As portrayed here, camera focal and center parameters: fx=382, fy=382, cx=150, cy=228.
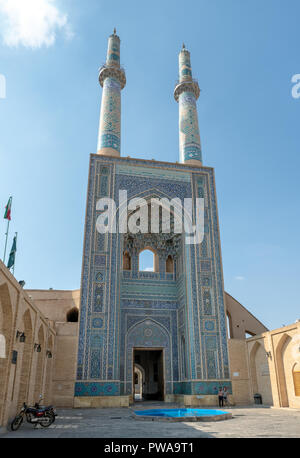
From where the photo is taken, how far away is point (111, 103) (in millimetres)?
15375

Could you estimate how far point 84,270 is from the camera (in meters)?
12.1

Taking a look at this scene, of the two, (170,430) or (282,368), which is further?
(282,368)

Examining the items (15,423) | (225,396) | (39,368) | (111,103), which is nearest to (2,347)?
(15,423)

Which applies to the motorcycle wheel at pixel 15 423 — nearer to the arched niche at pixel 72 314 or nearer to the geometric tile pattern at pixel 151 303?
the geometric tile pattern at pixel 151 303

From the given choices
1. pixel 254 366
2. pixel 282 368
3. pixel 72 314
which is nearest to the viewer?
pixel 282 368

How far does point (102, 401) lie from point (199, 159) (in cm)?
947

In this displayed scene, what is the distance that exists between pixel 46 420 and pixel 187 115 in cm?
1285

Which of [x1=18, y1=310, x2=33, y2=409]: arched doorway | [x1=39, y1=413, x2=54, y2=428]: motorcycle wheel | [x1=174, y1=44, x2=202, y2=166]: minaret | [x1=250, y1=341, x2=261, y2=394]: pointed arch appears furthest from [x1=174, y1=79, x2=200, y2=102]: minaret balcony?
[x1=39, y1=413, x2=54, y2=428]: motorcycle wheel

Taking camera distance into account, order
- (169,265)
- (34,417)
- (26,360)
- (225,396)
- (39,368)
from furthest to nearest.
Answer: (169,265) < (225,396) < (39,368) < (26,360) < (34,417)

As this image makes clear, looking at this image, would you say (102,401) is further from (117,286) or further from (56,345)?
(117,286)

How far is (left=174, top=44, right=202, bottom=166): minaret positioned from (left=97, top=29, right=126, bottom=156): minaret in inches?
103

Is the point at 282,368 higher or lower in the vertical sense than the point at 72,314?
lower

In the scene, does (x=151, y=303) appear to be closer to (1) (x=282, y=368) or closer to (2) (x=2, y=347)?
(1) (x=282, y=368)
